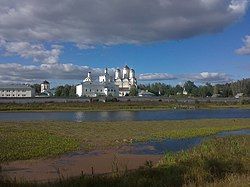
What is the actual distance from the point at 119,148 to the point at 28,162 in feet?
24.7

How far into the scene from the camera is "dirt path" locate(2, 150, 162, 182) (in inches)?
688

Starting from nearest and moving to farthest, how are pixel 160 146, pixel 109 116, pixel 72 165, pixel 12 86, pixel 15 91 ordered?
1. pixel 72 165
2. pixel 160 146
3. pixel 109 116
4. pixel 15 91
5. pixel 12 86

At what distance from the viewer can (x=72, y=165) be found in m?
20.2

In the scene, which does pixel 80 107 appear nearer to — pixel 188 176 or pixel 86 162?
pixel 86 162

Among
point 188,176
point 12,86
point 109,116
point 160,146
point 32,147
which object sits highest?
point 12,86

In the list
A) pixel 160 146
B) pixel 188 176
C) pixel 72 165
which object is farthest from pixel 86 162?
pixel 188 176

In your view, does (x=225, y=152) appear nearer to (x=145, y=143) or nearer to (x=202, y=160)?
(x=202, y=160)

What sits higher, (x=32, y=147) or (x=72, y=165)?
(x=32, y=147)

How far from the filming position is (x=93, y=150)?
25500 mm

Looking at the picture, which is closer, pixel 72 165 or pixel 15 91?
pixel 72 165

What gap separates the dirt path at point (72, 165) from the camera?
17469mm

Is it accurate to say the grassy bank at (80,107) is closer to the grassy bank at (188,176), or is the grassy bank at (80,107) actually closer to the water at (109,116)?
the water at (109,116)

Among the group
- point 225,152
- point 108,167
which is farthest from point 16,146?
point 225,152

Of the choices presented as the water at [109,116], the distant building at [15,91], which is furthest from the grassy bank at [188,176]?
the distant building at [15,91]
